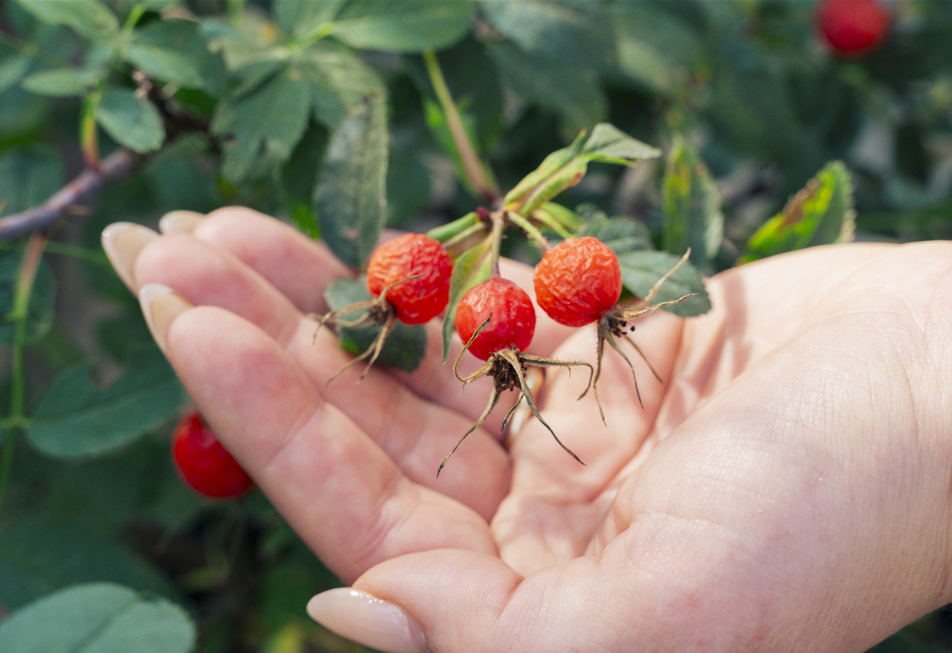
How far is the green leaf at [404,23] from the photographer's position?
3.45ft

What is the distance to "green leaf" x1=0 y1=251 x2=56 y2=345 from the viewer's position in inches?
43.7

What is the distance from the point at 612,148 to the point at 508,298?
0.85 feet

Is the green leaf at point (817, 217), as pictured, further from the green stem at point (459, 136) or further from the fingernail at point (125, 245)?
the fingernail at point (125, 245)

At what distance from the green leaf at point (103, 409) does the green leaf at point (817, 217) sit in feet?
3.28

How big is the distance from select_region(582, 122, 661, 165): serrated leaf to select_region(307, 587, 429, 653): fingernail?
588 mm

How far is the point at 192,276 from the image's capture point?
100 centimetres

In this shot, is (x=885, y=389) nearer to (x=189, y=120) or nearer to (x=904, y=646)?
(x=904, y=646)

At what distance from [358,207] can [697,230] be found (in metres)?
0.52

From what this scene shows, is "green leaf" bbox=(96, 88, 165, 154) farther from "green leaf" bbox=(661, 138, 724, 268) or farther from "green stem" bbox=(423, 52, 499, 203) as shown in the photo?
"green leaf" bbox=(661, 138, 724, 268)

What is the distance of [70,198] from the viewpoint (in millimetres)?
1092

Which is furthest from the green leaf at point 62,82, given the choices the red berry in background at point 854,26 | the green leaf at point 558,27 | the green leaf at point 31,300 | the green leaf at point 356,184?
the red berry in background at point 854,26

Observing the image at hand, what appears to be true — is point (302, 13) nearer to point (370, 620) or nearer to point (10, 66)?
point (10, 66)

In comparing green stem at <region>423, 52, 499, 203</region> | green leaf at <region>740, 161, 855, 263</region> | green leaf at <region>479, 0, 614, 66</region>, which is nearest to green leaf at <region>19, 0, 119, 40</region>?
green stem at <region>423, 52, 499, 203</region>

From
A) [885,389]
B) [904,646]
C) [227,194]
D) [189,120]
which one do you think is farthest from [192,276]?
[904,646]
